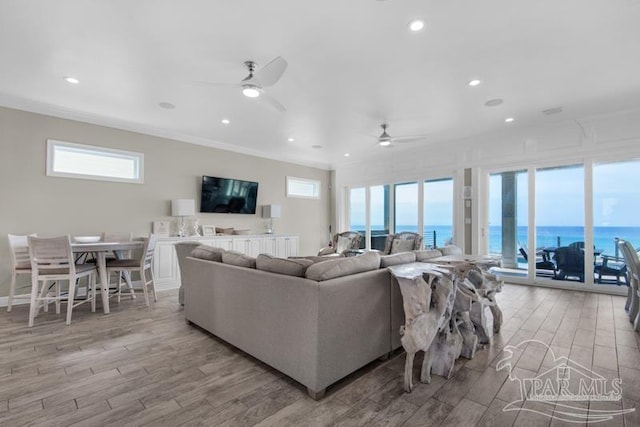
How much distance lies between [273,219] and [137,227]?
2877 mm

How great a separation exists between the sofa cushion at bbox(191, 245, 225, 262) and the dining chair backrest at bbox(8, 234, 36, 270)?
2132mm

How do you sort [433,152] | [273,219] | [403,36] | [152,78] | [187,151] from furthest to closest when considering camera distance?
[273,219]
[433,152]
[187,151]
[152,78]
[403,36]

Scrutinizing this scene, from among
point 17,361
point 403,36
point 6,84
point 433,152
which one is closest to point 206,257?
point 17,361

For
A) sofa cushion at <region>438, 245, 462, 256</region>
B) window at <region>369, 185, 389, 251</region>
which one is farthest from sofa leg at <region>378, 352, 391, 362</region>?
window at <region>369, 185, 389, 251</region>

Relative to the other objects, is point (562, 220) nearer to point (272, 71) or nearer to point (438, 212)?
point (438, 212)

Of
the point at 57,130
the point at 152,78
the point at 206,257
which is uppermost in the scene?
the point at 152,78

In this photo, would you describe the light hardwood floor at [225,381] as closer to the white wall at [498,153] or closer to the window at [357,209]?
the white wall at [498,153]

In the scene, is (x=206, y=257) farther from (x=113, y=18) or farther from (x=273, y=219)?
(x=273, y=219)

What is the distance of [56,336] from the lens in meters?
2.98

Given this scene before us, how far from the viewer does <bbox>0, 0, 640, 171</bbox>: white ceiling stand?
2.37 meters

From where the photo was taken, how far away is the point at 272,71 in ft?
8.76

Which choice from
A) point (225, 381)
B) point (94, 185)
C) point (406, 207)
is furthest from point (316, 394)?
point (406, 207)

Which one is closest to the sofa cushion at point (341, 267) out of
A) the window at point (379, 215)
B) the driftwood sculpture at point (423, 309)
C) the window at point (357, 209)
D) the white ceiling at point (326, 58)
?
the driftwood sculpture at point (423, 309)

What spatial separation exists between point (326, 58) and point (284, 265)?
212cm
